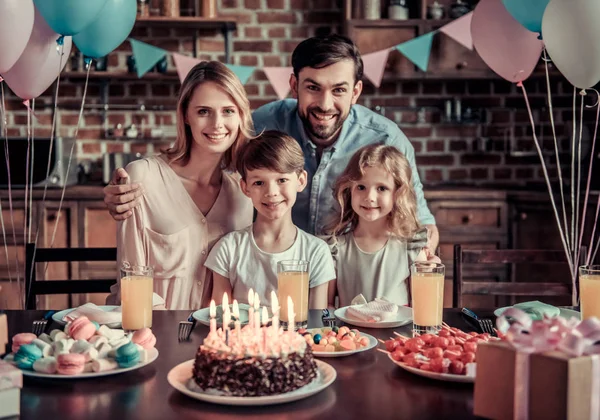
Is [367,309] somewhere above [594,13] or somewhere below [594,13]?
below

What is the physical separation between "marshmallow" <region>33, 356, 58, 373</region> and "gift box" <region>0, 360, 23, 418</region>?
0.57 ft

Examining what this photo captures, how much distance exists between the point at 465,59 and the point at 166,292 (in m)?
2.60

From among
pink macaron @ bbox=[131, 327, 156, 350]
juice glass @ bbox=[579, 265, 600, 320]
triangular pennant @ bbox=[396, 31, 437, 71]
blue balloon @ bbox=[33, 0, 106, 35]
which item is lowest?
pink macaron @ bbox=[131, 327, 156, 350]

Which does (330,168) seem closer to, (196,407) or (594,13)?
(594,13)

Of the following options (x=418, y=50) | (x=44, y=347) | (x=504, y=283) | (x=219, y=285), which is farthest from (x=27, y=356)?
(x=418, y=50)

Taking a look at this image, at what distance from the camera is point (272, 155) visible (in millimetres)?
2102

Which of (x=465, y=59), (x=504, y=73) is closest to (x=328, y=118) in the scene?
(x=504, y=73)

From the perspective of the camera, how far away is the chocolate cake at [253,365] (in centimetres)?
109

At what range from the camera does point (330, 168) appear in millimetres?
2689

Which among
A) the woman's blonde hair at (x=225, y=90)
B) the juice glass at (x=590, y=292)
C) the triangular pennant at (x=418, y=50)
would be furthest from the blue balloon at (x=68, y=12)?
the triangular pennant at (x=418, y=50)

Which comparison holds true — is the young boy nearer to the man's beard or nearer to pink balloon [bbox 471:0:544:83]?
the man's beard

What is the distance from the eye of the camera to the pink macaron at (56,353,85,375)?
1194mm

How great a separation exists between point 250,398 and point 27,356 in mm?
411

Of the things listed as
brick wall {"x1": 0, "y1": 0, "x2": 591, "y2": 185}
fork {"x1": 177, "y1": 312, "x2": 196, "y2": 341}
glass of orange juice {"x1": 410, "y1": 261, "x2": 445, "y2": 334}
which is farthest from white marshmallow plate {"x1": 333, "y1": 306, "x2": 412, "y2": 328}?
brick wall {"x1": 0, "y1": 0, "x2": 591, "y2": 185}
